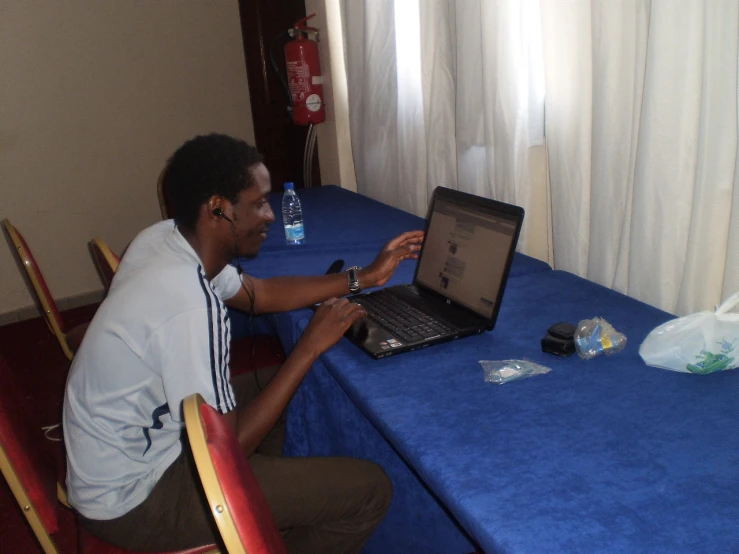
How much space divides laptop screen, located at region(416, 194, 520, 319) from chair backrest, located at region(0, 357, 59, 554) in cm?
91

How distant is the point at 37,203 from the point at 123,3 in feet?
4.16

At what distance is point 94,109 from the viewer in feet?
11.7

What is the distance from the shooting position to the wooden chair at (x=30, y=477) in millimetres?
1011

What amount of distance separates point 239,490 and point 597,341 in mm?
771

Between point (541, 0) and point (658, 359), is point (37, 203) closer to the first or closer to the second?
point (541, 0)

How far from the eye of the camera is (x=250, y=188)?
1261mm

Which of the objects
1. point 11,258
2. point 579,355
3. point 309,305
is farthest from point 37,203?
point 579,355

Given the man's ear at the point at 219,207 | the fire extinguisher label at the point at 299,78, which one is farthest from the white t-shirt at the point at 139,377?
the fire extinguisher label at the point at 299,78

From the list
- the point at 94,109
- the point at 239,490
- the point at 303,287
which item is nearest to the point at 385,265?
the point at 303,287

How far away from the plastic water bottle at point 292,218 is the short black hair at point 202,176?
3.07ft

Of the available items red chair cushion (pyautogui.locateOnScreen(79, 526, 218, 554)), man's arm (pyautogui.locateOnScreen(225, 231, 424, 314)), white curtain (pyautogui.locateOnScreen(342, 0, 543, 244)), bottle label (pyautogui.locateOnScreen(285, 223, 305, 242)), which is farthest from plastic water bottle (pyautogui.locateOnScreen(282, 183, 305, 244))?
red chair cushion (pyautogui.locateOnScreen(79, 526, 218, 554))

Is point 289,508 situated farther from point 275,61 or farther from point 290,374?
point 275,61

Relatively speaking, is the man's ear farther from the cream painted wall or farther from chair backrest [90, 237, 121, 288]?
the cream painted wall

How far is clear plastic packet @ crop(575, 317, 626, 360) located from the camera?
45.9 inches
